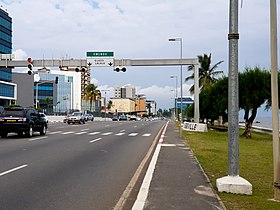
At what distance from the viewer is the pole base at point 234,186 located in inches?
319

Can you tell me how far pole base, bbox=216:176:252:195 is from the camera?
8102 mm

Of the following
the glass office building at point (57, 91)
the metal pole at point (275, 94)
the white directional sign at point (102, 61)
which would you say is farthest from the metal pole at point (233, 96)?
the glass office building at point (57, 91)

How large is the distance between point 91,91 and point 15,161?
9855 centimetres

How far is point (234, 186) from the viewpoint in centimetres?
815

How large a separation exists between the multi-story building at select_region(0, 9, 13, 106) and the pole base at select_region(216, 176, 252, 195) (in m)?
89.0

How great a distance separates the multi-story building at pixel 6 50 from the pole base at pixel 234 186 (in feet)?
292

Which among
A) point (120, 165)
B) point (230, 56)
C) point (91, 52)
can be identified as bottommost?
point (120, 165)

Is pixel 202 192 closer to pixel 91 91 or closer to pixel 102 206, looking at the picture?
pixel 102 206

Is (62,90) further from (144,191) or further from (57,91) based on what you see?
(144,191)

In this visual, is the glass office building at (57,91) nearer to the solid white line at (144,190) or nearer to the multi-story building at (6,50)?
the multi-story building at (6,50)

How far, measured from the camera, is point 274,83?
7.53 metres

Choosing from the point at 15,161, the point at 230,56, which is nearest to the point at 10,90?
the point at 15,161

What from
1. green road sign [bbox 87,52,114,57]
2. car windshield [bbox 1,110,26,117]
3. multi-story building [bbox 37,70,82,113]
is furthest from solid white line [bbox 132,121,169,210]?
multi-story building [bbox 37,70,82,113]

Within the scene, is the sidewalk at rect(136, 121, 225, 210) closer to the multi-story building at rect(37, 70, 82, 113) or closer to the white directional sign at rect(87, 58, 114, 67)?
the white directional sign at rect(87, 58, 114, 67)
